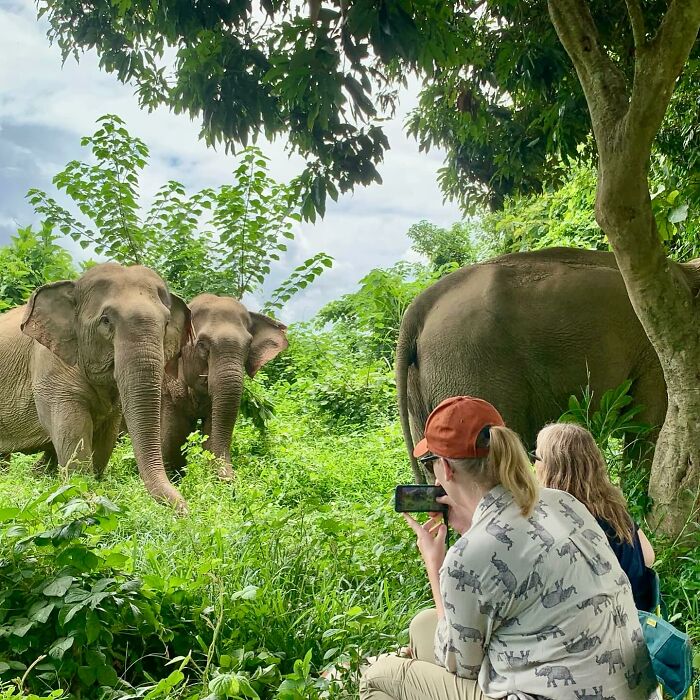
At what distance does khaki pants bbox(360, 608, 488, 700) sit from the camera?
2.28 meters

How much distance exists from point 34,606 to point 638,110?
3227mm

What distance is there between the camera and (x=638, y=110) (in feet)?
12.0

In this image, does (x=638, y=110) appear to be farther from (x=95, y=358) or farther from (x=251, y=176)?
(x=251, y=176)

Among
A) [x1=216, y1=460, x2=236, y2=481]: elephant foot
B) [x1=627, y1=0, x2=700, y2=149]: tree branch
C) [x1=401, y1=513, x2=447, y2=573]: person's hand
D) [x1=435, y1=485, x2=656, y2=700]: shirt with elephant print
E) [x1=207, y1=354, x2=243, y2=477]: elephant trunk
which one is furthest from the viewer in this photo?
[x1=207, y1=354, x2=243, y2=477]: elephant trunk

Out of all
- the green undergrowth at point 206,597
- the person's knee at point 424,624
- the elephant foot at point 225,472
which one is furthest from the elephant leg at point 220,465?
the person's knee at point 424,624

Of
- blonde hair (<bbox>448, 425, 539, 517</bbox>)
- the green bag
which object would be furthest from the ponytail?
the green bag

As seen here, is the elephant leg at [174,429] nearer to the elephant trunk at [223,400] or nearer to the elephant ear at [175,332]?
the elephant trunk at [223,400]

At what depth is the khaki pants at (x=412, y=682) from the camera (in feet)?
7.48

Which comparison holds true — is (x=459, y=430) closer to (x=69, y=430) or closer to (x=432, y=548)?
(x=432, y=548)

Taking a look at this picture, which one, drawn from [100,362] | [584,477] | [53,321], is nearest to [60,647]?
[584,477]

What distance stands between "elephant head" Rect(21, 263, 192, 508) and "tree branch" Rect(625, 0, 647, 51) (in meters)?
3.84

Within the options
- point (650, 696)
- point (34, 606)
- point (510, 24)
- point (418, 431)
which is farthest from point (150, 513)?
point (510, 24)

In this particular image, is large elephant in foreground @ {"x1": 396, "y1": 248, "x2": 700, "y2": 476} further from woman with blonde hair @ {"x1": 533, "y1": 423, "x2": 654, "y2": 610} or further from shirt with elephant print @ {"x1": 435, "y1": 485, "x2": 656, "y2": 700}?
shirt with elephant print @ {"x1": 435, "y1": 485, "x2": 656, "y2": 700}

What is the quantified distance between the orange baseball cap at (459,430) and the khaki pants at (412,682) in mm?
638
